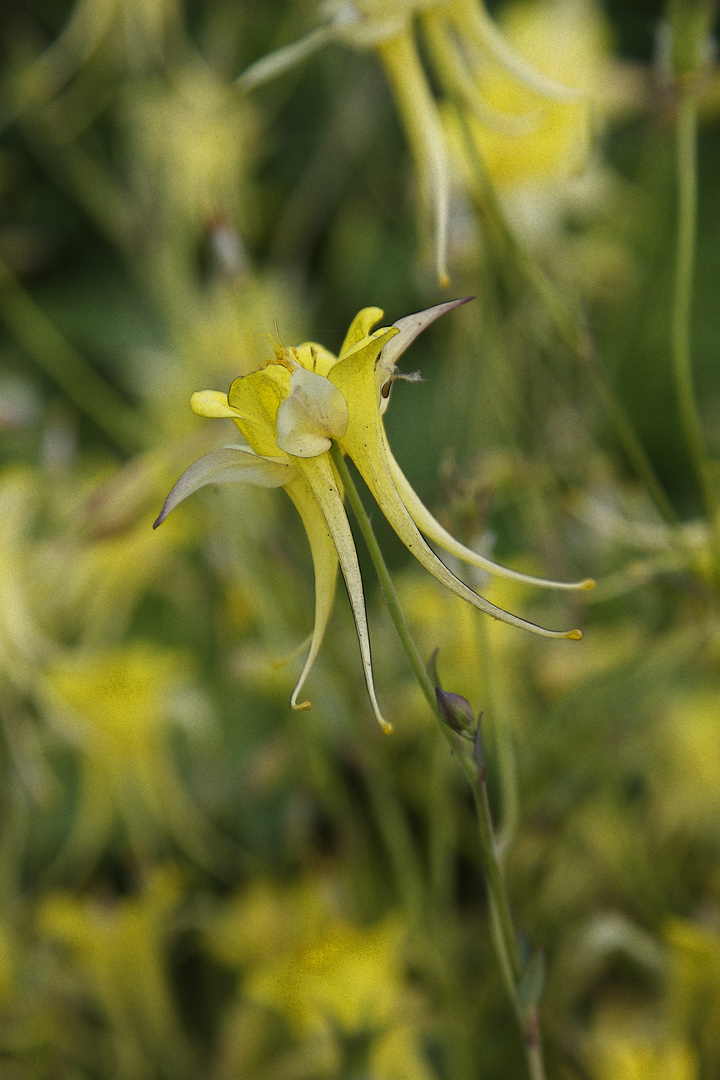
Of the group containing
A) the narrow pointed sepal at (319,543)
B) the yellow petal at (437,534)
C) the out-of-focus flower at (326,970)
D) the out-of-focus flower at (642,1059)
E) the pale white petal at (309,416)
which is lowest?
the out-of-focus flower at (642,1059)

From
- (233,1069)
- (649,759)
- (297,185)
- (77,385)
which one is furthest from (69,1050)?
(297,185)

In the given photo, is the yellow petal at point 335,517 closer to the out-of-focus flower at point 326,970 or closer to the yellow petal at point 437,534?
the yellow petal at point 437,534

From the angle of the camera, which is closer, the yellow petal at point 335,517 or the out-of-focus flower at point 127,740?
the yellow petal at point 335,517

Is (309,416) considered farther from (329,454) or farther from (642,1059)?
(642,1059)

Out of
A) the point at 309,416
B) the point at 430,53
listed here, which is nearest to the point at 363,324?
the point at 309,416

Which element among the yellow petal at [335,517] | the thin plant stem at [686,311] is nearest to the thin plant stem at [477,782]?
the yellow petal at [335,517]

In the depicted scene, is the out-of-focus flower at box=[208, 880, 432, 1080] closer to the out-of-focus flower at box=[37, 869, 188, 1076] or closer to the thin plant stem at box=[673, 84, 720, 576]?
the out-of-focus flower at box=[37, 869, 188, 1076]

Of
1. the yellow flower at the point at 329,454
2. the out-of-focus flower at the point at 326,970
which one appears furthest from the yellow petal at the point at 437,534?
the out-of-focus flower at the point at 326,970

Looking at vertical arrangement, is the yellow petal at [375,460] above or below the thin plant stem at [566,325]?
above
